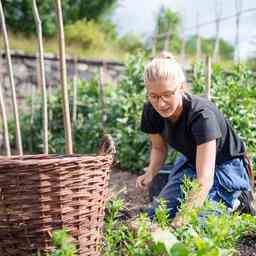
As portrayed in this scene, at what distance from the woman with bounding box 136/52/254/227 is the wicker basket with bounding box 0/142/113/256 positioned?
0.45 m

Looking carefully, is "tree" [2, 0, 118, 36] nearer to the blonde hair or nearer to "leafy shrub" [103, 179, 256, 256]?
the blonde hair

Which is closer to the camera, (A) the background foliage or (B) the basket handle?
(B) the basket handle

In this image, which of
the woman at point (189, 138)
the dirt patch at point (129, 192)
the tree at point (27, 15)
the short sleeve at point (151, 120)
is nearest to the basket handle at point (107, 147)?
the woman at point (189, 138)

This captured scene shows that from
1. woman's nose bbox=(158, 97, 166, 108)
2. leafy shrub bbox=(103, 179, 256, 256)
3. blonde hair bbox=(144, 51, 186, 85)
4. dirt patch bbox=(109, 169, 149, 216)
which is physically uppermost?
blonde hair bbox=(144, 51, 186, 85)

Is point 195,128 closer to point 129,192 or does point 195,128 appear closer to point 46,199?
point 46,199

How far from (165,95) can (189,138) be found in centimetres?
38

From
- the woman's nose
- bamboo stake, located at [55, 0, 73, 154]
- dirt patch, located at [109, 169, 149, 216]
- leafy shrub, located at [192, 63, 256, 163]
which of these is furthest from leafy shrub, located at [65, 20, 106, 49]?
the woman's nose

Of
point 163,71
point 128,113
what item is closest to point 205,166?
point 163,71

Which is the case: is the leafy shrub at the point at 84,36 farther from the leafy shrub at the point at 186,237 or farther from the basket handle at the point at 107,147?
the leafy shrub at the point at 186,237

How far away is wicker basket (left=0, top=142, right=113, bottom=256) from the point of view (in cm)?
185

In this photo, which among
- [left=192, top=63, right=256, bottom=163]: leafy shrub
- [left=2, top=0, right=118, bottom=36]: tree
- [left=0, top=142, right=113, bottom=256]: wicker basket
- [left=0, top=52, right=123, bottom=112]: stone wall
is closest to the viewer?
[left=0, top=142, right=113, bottom=256]: wicker basket

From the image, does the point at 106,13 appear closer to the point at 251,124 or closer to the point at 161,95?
the point at 251,124

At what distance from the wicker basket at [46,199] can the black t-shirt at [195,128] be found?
2.04 ft

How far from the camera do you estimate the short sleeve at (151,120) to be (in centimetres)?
283
